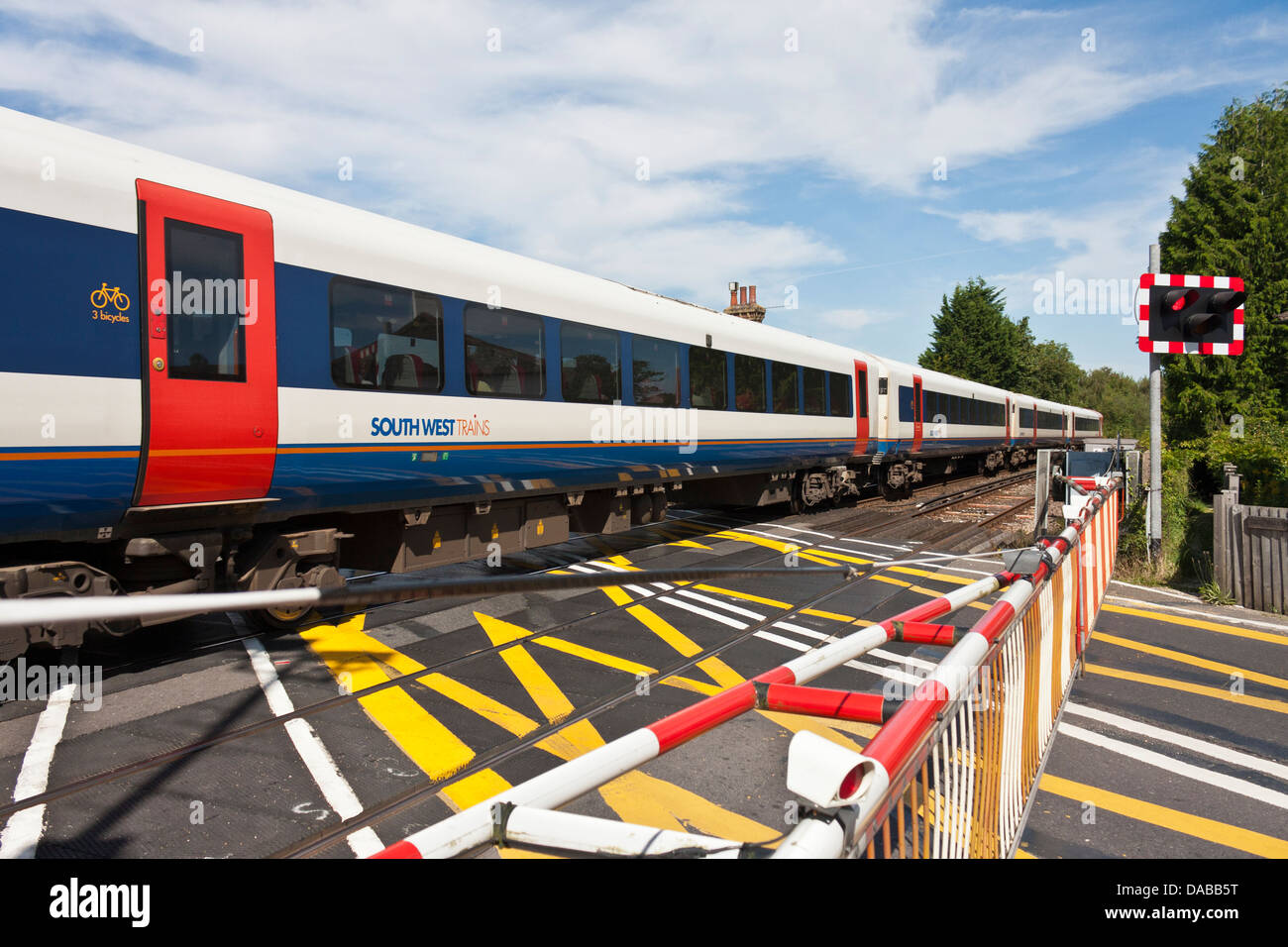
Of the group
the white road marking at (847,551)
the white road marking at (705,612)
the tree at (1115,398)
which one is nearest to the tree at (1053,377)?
the tree at (1115,398)

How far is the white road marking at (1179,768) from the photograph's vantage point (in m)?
4.14

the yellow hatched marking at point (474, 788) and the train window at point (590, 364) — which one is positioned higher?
the train window at point (590, 364)

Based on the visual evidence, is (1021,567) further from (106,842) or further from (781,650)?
(106,842)

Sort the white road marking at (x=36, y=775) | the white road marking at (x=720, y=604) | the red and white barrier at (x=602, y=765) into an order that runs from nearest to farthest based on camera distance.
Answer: the red and white barrier at (x=602, y=765) → the white road marking at (x=36, y=775) → the white road marking at (x=720, y=604)

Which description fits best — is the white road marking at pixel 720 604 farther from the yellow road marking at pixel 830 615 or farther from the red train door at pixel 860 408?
the red train door at pixel 860 408

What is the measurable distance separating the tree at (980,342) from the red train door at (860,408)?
50.5 m

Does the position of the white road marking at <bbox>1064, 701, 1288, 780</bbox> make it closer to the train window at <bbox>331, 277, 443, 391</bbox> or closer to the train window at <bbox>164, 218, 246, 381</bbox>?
the train window at <bbox>331, 277, 443, 391</bbox>

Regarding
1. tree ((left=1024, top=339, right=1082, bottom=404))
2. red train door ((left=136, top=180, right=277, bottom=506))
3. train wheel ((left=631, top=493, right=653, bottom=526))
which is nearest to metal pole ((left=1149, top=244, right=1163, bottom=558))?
train wheel ((left=631, top=493, right=653, bottom=526))

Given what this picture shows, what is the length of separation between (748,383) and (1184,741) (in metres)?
8.52

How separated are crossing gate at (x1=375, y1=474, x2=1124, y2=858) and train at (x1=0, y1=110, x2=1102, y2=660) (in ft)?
15.3

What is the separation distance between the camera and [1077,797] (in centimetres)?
415
